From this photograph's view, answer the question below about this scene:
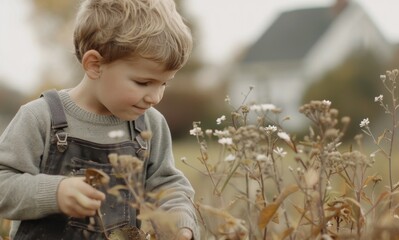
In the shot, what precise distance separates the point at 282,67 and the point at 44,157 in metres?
41.0

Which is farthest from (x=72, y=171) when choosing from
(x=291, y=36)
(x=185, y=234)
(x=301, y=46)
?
(x=291, y=36)

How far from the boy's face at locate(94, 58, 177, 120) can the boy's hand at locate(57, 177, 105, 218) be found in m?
0.46

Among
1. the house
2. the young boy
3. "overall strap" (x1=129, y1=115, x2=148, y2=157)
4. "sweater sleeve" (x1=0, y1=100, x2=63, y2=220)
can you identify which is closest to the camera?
"sweater sleeve" (x1=0, y1=100, x2=63, y2=220)

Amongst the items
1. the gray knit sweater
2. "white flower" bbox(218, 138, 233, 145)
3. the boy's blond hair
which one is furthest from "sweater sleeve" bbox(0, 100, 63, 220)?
"white flower" bbox(218, 138, 233, 145)

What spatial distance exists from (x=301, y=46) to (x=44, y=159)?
136 feet

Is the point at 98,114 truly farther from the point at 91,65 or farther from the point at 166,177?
the point at 166,177

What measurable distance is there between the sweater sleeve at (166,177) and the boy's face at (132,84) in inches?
12.3

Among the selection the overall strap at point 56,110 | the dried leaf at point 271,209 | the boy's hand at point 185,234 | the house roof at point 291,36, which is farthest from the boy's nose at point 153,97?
the house roof at point 291,36

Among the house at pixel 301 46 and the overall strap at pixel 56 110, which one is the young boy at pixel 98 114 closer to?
the overall strap at pixel 56 110

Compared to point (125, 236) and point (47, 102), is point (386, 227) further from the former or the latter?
point (47, 102)

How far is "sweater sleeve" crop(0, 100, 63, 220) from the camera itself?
2697mm

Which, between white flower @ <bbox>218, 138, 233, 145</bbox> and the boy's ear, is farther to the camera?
the boy's ear

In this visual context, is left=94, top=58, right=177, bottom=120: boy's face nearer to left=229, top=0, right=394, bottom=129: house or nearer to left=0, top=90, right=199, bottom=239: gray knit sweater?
left=0, top=90, right=199, bottom=239: gray knit sweater

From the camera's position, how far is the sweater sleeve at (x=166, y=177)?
3055 millimetres
